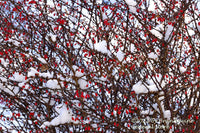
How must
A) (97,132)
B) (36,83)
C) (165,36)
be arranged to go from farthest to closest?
(36,83) → (97,132) → (165,36)

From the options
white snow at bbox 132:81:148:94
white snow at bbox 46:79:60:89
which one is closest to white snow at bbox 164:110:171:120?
white snow at bbox 132:81:148:94

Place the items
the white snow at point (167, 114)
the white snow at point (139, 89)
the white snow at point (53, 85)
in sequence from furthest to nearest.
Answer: the white snow at point (167, 114) → the white snow at point (53, 85) → the white snow at point (139, 89)

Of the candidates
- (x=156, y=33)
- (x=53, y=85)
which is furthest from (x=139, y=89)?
(x=53, y=85)

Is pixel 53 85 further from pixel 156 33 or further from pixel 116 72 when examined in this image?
pixel 156 33

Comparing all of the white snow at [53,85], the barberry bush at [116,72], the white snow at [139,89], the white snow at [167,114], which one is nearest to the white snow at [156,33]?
the barberry bush at [116,72]

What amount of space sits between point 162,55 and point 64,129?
1.93 metres

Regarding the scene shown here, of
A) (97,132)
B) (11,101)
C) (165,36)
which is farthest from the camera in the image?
(11,101)

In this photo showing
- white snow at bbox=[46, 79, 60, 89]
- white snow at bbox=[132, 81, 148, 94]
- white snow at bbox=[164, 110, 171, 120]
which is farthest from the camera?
white snow at bbox=[164, 110, 171, 120]

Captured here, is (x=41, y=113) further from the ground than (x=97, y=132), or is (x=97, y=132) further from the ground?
(x=41, y=113)

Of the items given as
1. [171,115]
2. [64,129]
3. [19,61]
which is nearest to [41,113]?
[64,129]

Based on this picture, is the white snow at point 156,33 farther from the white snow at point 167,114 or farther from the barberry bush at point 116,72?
the white snow at point 167,114

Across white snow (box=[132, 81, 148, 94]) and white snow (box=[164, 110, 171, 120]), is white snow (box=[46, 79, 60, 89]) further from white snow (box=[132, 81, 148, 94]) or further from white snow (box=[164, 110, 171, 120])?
white snow (box=[164, 110, 171, 120])

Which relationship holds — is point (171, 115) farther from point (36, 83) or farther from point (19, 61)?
point (19, 61)

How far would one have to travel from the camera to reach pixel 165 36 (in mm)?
2596
